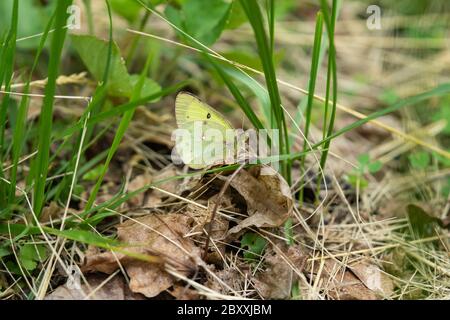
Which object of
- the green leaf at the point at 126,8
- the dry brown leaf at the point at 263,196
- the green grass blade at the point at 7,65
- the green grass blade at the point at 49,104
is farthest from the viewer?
the green leaf at the point at 126,8

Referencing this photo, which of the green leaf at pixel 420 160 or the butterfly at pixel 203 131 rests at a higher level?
the butterfly at pixel 203 131

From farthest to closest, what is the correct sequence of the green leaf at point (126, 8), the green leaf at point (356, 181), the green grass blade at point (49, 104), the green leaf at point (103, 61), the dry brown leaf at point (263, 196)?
the green leaf at point (126, 8)
the green leaf at point (356, 181)
the green leaf at point (103, 61)
the dry brown leaf at point (263, 196)
the green grass blade at point (49, 104)

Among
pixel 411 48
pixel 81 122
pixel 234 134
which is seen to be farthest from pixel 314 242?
pixel 411 48

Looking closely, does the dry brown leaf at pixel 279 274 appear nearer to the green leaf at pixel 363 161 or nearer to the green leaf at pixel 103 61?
the green leaf at pixel 363 161

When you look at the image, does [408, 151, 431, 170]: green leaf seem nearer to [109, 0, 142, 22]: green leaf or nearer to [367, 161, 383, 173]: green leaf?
[367, 161, 383, 173]: green leaf

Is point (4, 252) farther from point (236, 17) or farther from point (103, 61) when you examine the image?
point (236, 17)

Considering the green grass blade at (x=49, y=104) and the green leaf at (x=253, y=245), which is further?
the green leaf at (x=253, y=245)

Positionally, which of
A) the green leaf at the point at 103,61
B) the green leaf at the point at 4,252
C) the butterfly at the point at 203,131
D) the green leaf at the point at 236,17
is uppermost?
the green leaf at the point at 236,17

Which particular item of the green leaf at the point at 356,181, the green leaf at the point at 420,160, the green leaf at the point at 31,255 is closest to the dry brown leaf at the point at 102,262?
the green leaf at the point at 31,255
